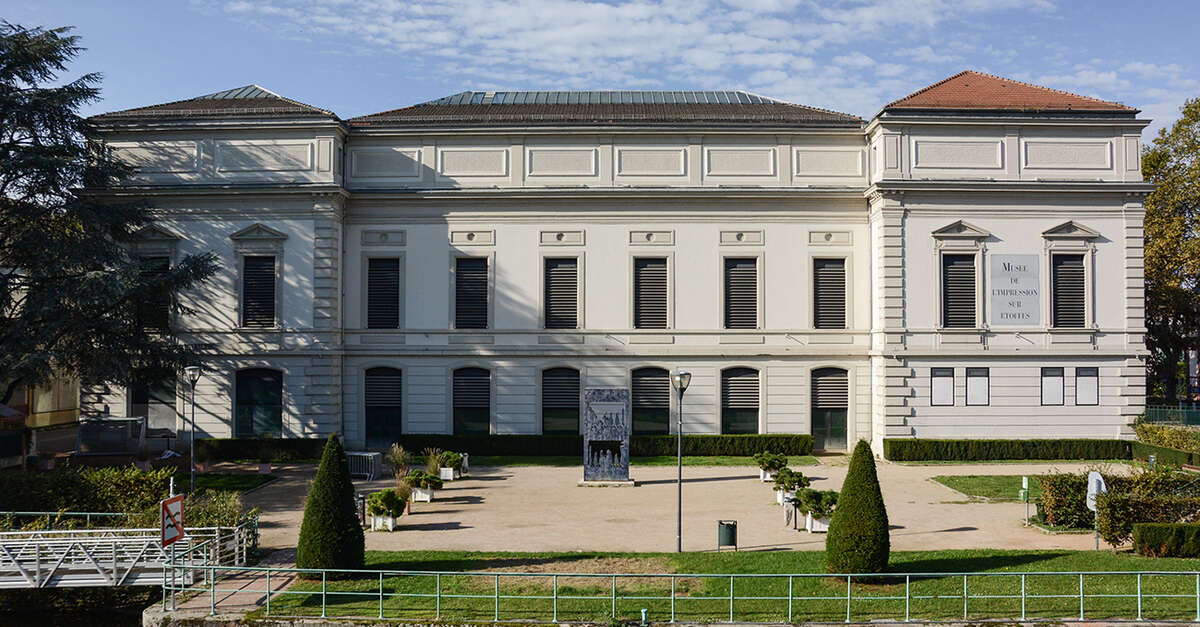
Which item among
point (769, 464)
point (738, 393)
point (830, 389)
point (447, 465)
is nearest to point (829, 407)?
point (830, 389)

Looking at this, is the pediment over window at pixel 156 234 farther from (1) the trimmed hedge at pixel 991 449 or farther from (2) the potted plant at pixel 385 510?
(1) the trimmed hedge at pixel 991 449

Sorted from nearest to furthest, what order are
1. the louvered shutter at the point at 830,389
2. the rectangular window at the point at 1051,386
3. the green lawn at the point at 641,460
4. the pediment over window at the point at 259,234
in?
the green lawn at the point at 641,460, the rectangular window at the point at 1051,386, the pediment over window at the point at 259,234, the louvered shutter at the point at 830,389

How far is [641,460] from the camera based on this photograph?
32.0 metres

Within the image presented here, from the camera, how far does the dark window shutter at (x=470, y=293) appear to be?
33.4 metres

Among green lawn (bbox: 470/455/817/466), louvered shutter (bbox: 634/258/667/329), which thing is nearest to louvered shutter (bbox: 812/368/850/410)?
green lawn (bbox: 470/455/817/466)

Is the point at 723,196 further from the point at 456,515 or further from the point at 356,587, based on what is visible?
the point at 356,587

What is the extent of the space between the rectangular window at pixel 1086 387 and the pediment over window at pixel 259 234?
31.7 m

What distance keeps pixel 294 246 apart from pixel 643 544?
2039 centimetres

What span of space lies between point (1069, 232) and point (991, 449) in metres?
9.10

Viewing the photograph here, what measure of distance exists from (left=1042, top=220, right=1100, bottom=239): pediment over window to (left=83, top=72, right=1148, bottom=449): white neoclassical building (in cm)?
22

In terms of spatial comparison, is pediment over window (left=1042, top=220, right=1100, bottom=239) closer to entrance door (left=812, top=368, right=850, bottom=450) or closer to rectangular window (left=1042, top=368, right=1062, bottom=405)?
rectangular window (left=1042, top=368, right=1062, bottom=405)

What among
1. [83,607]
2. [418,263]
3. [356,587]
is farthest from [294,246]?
[356,587]

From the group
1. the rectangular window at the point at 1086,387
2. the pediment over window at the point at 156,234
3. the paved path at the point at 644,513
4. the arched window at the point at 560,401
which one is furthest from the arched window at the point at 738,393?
the pediment over window at the point at 156,234

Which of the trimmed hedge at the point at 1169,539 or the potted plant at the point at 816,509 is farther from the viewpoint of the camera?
the potted plant at the point at 816,509
